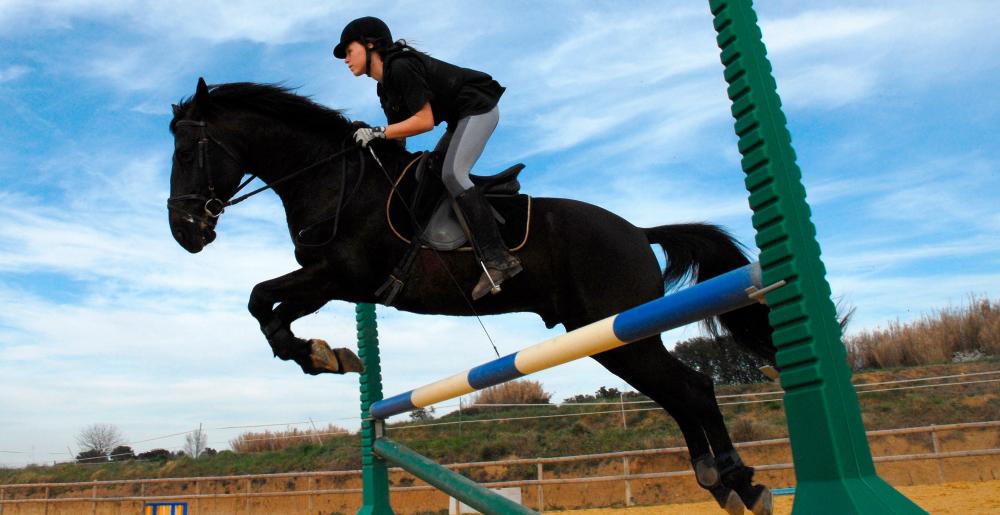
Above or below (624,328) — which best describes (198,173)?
above

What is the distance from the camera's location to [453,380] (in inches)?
111

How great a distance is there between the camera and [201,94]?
341cm

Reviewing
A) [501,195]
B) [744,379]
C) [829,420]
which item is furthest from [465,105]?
[744,379]

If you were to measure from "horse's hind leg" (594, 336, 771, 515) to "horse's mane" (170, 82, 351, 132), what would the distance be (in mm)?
1635

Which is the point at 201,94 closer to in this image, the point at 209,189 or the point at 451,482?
the point at 209,189

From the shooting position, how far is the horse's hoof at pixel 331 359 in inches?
121

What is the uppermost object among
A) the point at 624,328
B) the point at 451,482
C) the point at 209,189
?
the point at 209,189

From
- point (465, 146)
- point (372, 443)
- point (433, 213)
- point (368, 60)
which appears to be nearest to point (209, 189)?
point (368, 60)

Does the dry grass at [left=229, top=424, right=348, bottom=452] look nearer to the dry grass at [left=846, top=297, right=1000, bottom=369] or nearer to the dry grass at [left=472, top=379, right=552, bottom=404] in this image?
the dry grass at [left=472, top=379, right=552, bottom=404]

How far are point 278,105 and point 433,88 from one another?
0.78 m

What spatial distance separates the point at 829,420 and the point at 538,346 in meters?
1.04

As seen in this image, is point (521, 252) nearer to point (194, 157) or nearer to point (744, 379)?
point (194, 157)

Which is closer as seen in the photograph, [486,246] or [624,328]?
[624,328]

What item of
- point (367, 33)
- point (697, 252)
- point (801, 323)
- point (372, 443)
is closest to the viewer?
point (801, 323)
